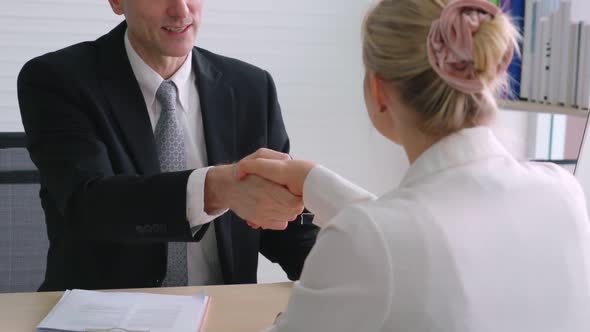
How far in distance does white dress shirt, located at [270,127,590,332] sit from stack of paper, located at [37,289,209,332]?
51cm

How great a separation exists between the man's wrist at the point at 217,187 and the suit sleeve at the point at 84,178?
6cm

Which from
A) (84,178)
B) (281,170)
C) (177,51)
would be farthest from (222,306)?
(177,51)

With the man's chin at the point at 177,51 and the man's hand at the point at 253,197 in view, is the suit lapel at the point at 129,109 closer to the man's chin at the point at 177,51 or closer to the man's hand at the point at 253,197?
the man's chin at the point at 177,51

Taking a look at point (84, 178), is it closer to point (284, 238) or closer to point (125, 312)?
point (125, 312)

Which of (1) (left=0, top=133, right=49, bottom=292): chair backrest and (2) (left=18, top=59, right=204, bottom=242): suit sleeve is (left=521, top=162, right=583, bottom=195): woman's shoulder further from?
(1) (left=0, top=133, right=49, bottom=292): chair backrest

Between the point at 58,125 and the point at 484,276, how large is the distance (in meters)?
1.21

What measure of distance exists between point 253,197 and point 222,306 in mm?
244

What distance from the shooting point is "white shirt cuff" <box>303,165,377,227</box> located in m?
1.38

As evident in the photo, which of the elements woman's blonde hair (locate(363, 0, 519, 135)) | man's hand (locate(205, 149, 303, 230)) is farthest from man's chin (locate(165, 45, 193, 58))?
woman's blonde hair (locate(363, 0, 519, 135))

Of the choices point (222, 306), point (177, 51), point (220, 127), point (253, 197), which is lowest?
point (222, 306)

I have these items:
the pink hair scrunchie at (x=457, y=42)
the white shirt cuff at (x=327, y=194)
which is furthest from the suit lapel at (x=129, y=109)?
the pink hair scrunchie at (x=457, y=42)

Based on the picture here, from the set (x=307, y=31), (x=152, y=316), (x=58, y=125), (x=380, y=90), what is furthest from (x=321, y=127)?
(x=380, y=90)

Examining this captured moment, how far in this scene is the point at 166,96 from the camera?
1.89 metres

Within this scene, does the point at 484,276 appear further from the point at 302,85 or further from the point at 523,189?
the point at 302,85
